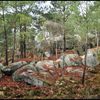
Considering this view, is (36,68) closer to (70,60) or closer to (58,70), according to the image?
(58,70)

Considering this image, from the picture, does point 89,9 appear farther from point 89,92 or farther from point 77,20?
point 89,92

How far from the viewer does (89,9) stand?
88.2 ft

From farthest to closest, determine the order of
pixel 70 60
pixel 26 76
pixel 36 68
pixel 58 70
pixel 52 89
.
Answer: pixel 70 60
pixel 58 70
pixel 36 68
pixel 26 76
pixel 52 89

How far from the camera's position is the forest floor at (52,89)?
22344mm

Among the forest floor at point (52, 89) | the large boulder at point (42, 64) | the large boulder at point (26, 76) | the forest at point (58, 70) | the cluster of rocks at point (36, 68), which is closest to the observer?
the forest floor at point (52, 89)

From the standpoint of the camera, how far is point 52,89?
957 inches

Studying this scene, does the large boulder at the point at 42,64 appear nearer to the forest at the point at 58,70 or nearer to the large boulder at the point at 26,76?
the forest at the point at 58,70

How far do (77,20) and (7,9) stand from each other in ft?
31.0

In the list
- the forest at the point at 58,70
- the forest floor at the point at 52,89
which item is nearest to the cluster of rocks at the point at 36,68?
the forest at the point at 58,70

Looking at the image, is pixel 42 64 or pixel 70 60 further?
pixel 70 60

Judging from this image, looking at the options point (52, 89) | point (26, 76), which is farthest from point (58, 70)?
point (52, 89)

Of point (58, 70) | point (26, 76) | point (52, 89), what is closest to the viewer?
point (52, 89)

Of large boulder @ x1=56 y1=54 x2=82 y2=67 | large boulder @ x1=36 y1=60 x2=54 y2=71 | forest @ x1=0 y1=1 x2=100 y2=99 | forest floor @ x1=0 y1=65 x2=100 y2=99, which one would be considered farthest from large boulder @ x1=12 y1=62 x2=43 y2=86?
large boulder @ x1=56 y1=54 x2=82 y2=67

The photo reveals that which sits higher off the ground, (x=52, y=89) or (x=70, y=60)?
(x=70, y=60)
